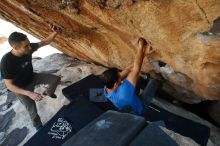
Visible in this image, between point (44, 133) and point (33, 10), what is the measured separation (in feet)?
7.12

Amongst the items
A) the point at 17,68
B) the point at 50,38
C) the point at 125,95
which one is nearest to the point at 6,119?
the point at 17,68

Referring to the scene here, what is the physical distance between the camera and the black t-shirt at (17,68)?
4793 millimetres

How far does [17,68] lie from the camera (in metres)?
4.92

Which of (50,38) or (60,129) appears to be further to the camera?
(60,129)

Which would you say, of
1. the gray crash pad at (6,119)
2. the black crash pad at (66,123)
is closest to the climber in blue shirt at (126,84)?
the black crash pad at (66,123)

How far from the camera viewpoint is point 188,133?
486 cm

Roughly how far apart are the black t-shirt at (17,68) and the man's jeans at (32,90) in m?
0.14

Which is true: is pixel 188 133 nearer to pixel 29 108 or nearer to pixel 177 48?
pixel 177 48

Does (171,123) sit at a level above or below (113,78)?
below

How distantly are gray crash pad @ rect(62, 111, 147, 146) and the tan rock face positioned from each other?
4.36ft

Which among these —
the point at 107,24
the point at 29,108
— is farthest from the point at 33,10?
the point at 29,108

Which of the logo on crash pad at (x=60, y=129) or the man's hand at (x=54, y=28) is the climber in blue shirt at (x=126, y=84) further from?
the man's hand at (x=54, y=28)

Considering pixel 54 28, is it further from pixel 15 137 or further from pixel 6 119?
pixel 6 119

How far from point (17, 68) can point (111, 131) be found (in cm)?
305
